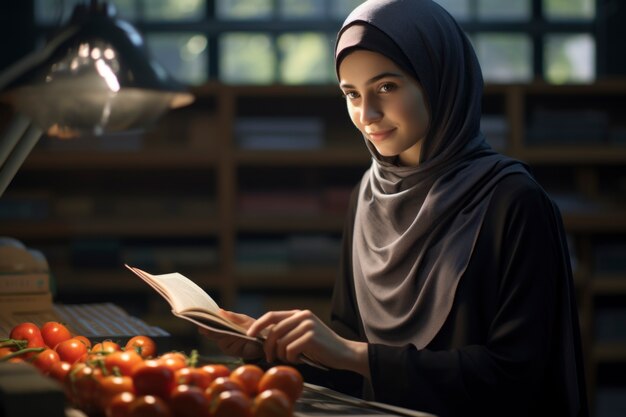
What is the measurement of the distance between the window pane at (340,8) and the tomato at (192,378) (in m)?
4.24

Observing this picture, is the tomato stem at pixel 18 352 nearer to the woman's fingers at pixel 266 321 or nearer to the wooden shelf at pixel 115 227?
the woman's fingers at pixel 266 321

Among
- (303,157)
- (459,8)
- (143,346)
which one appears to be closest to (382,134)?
(143,346)

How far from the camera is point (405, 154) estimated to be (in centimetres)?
190

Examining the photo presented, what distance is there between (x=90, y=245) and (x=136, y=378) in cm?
385

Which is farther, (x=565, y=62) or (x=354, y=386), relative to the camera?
(x=565, y=62)

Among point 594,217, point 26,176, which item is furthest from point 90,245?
point 594,217

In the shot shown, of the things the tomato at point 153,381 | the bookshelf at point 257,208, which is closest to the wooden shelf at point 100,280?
the bookshelf at point 257,208

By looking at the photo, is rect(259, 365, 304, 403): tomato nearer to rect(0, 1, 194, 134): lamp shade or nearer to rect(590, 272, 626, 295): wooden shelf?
rect(0, 1, 194, 134): lamp shade

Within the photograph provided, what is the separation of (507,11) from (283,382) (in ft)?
14.5

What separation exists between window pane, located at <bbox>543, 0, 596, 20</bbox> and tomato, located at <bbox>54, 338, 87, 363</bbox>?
4.31 metres

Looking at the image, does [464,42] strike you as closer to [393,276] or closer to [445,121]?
[445,121]

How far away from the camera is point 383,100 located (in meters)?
1.75

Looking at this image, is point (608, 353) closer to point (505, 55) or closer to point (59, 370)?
point (505, 55)

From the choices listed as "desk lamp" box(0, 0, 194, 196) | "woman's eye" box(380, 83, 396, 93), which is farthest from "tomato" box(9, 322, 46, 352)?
"woman's eye" box(380, 83, 396, 93)
